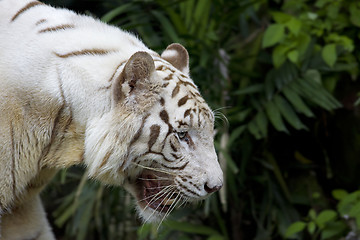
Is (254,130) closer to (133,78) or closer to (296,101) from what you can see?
(296,101)

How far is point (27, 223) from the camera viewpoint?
7.82ft

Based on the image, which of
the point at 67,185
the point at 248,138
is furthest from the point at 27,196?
the point at 67,185

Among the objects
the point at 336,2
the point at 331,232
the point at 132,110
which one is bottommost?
the point at 331,232

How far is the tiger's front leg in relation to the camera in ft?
7.59

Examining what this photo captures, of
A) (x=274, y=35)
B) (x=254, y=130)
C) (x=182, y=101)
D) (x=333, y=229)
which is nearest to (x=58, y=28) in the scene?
(x=182, y=101)

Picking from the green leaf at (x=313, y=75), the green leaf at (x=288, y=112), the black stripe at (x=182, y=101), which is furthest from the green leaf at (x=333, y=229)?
the black stripe at (x=182, y=101)

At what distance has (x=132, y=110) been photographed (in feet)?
6.23

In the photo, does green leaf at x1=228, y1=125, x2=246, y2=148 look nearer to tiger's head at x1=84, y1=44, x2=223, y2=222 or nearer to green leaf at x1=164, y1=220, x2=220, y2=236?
green leaf at x1=164, y1=220, x2=220, y2=236

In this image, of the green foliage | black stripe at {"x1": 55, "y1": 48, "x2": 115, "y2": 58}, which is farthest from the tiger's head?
the green foliage

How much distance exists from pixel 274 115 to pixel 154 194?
168 cm

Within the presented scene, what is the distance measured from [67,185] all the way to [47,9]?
7.96ft

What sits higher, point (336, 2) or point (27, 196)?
point (27, 196)

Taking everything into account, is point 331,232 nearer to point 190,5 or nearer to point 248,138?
point 248,138

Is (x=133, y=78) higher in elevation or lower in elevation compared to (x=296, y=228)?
higher
